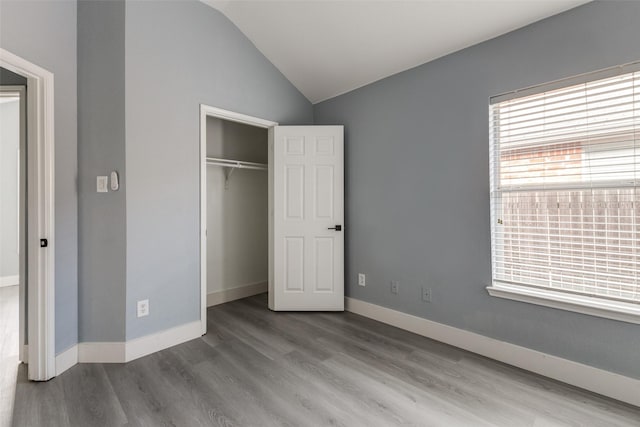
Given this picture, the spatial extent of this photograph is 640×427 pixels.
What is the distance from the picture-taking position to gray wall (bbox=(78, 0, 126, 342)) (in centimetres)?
226

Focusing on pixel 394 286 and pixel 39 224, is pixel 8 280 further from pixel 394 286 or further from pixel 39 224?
pixel 394 286

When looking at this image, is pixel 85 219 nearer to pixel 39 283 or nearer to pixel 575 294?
pixel 39 283

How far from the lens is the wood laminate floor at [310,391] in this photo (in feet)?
5.49

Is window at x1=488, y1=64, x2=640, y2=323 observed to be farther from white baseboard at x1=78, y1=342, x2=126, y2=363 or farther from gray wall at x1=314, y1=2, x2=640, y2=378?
white baseboard at x1=78, y1=342, x2=126, y2=363

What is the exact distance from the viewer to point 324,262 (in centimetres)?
335

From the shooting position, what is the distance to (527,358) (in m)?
2.16

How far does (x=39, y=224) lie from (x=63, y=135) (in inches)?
25.8

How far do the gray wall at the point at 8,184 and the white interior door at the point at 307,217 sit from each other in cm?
420

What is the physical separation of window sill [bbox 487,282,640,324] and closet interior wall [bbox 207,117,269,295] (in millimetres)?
2852

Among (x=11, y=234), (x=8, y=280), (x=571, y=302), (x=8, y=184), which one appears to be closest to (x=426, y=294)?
(x=571, y=302)

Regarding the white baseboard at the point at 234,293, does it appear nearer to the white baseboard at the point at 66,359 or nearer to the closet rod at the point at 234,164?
the white baseboard at the point at 66,359

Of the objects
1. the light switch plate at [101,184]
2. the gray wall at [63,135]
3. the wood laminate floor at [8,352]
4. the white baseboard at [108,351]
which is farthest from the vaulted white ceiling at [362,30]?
the wood laminate floor at [8,352]

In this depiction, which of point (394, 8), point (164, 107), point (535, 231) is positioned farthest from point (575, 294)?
point (164, 107)

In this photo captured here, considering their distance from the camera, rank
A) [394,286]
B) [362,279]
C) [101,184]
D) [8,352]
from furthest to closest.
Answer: [362,279] < [394,286] < [8,352] < [101,184]
